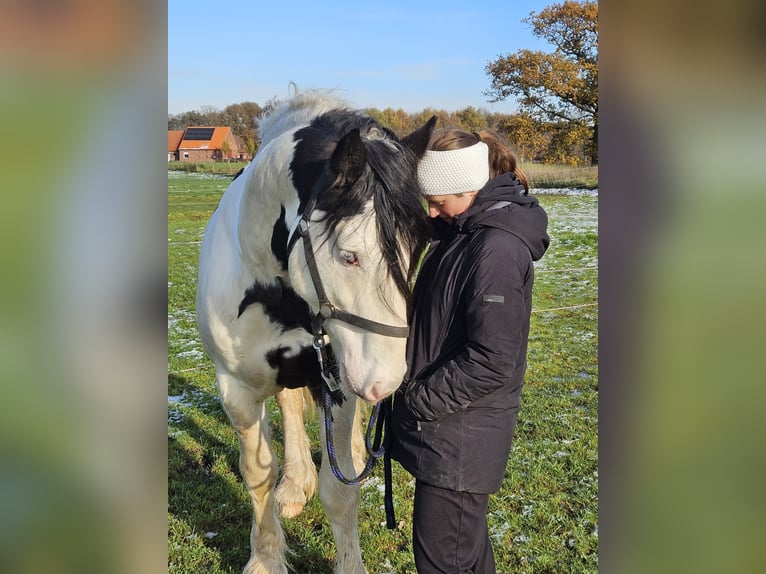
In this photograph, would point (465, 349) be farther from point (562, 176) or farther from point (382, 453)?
point (562, 176)

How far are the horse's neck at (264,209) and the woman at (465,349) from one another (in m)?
0.56

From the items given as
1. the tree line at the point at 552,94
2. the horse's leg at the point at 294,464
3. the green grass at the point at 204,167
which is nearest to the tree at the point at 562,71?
the tree line at the point at 552,94

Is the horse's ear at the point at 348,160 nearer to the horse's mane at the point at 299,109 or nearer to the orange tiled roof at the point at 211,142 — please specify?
the horse's mane at the point at 299,109

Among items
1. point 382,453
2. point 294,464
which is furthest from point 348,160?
point 294,464

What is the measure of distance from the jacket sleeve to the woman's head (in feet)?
0.72

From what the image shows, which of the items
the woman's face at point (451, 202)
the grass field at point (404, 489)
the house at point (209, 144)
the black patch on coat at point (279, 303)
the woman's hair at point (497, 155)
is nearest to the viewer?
the woman's face at point (451, 202)

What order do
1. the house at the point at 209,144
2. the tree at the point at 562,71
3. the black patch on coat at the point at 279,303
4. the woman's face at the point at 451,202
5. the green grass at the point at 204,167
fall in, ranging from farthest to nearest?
1. the house at the point at 209,144
2. the green grass at the point at 204,167
3. the tree at the point at 562,71
4. the black patch on coat at the point at 279,303
5. the woman's face at the point at 451,202

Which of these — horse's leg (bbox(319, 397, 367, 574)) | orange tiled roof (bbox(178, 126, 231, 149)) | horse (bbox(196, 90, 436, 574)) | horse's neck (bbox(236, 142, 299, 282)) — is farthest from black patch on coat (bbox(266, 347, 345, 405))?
orange tiled roof (bbox(178, 126, 231, 149))

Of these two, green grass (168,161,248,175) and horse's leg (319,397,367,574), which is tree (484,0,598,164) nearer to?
green grass (168,161,248,175)

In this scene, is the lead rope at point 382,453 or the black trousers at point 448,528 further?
the lead rope at point 382,453

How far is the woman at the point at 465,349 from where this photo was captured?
1874 mm

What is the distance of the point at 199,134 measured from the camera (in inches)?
1321

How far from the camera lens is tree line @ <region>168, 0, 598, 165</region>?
22.2 metres
